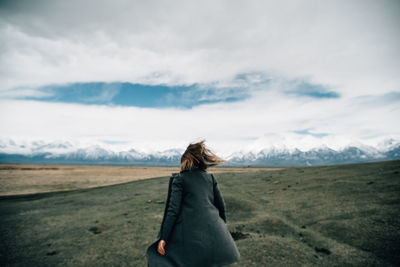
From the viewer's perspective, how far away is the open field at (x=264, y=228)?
30.1 feet

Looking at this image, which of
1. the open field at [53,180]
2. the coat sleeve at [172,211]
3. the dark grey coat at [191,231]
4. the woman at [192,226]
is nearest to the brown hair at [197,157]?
the woman at [192,226]

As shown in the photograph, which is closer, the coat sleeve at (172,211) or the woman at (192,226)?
the woman at (192,226)

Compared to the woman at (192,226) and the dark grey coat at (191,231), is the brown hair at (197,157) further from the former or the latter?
the dark grey coat at (191,231)

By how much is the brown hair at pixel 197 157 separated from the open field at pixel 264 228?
5.53 metres

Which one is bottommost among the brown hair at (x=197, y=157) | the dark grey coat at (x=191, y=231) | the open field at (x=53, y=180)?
the open field at (x=53, y=180)

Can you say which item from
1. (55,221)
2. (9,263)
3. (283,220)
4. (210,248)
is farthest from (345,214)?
(55,221)

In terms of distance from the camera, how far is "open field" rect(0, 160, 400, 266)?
Answer: 9.16 metres

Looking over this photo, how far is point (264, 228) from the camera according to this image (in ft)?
40.9

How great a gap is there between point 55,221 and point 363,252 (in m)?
18.8

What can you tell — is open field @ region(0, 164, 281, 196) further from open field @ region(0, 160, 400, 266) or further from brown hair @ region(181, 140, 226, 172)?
brown hair @ region(181, 140, 226, 172)

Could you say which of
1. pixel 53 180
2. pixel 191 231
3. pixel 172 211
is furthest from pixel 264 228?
pixel 53 180

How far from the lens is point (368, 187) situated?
1670 centimetres

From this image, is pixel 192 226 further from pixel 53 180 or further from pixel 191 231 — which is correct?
pixel 53 180

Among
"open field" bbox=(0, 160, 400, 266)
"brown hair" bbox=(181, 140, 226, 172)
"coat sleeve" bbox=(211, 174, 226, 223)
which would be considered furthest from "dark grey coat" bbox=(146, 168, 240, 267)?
"open field" bbox=(0, 160, 400, 266)
